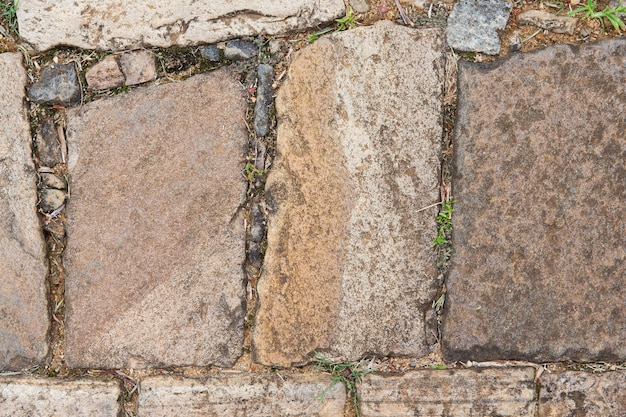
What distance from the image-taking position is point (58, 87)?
1791 millimetres

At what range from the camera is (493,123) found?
5.51 feet

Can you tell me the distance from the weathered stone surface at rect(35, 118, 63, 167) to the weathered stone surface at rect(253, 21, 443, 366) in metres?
0.72

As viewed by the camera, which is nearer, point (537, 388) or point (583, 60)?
point (583, 60)

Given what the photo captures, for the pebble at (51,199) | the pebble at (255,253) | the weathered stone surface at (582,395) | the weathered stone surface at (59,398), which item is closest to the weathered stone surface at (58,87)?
the pebble at (51,199)

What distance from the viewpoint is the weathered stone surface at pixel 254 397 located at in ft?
5.84

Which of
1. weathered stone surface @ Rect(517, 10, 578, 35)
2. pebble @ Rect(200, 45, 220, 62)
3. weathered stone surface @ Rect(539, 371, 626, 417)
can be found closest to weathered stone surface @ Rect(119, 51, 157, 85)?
pebble @ Rect(200, 45, 220, 62)

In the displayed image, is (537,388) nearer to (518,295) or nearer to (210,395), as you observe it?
(518,295)

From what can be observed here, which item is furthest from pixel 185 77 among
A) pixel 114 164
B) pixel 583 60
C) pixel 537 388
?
pixel 537 388

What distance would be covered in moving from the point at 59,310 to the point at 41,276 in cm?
13

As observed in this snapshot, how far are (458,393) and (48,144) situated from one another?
1.55m

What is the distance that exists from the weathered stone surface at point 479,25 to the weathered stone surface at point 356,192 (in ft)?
0.22

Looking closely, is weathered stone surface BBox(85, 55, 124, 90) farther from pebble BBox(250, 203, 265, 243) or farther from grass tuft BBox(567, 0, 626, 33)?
grass tuft BBox(567, 0, 626, 33)

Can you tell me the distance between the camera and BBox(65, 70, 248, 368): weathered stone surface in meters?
1.75

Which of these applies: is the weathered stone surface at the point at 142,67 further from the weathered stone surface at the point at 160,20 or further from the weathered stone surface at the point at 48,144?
the weathered stone surface at the point at 48,144
